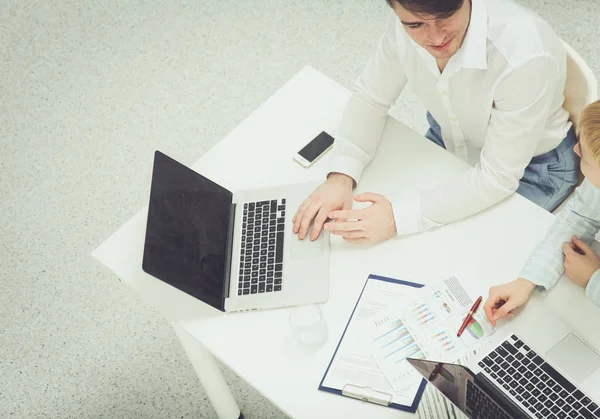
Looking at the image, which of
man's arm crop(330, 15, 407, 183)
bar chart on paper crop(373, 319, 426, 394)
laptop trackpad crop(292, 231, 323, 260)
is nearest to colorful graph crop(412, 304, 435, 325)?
bar chart on paper crop(373, 319, 426, 394)

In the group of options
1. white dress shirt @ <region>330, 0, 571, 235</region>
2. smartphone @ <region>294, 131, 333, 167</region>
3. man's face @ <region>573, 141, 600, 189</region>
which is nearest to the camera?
man's face @ <region>573, 141, 600, 189</region>

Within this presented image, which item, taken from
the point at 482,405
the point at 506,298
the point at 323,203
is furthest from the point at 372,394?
the point at 323,203

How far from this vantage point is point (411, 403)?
114 cm

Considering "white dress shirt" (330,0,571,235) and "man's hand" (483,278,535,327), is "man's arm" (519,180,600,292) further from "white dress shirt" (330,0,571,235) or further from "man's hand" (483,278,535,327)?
"white dress shirt" (330,0,571,235)

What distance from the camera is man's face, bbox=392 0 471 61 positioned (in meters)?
1.14

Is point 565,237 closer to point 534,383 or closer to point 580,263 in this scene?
point 580,263

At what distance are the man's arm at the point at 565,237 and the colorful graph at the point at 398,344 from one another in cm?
25

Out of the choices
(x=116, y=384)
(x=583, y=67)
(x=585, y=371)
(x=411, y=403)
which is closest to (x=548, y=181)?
(x=583, y=67)

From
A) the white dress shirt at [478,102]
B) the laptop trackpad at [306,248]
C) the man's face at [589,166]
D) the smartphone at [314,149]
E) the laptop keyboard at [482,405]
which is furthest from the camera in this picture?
the smartphone at [314,149]

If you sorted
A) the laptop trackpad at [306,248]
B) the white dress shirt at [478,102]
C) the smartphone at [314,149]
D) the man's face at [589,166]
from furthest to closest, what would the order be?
the smartphone at [314,149] → the laptop trackpad at [306,248] → the white dress shirt at [478,102] → the man's face at [589,166]

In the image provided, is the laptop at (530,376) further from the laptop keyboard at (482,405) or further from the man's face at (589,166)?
the man's face at (589,166)

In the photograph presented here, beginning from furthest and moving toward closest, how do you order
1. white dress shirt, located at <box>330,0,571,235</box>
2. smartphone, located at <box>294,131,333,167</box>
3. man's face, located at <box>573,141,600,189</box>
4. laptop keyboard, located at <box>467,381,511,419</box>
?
smartphone, located at <box>294,131,333,167</box>, white dress shirt, located at <box>330,0,571,235</box>, man's face, located at <box>573,141,600,189</box>, laptop keyboard, located at <box>467,381,511,419</box>

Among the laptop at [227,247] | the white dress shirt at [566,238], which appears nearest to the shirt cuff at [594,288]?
the white dress shirt at [566,238]

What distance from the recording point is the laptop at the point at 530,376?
103 cm
